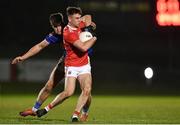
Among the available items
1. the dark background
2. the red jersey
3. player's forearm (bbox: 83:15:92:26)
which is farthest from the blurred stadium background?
the red jersey

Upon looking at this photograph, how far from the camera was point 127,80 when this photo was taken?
4178cm

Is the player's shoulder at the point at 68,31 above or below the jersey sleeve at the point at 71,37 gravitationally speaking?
above

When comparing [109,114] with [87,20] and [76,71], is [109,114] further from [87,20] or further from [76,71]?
[87,20]

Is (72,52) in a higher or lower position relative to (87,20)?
lower

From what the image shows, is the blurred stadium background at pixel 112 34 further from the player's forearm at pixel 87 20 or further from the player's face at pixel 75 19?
the player's face at pixel 75 19

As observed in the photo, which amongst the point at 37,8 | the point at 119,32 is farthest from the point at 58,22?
the point at 119,32

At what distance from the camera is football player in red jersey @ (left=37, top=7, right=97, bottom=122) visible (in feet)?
46.3

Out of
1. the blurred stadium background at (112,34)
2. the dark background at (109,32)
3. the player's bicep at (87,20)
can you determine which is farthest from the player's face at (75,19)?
the dark background at (109,32)

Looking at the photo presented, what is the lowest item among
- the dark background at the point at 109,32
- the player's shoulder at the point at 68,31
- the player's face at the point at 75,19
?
the dark background at the point at 109,32

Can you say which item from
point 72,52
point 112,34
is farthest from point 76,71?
point 112,34

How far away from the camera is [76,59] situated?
14445 millimetres

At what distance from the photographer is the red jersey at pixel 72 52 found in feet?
46.7

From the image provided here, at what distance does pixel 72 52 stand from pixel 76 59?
5.7 inches

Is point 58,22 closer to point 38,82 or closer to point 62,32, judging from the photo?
point 62,32
